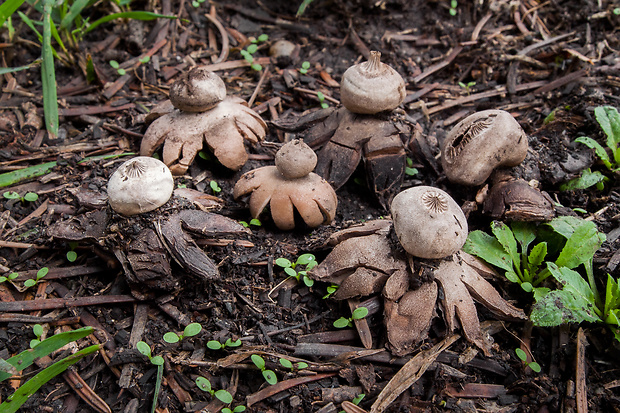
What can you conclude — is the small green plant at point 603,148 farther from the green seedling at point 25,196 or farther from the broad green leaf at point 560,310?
the green seedling at point 25,196

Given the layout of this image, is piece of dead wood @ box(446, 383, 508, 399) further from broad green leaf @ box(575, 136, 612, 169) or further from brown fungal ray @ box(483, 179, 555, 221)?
broad green leaf @ box(575, 136, 612, 169)

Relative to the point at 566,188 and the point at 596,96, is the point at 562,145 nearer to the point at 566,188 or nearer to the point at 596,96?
the point at 566,188

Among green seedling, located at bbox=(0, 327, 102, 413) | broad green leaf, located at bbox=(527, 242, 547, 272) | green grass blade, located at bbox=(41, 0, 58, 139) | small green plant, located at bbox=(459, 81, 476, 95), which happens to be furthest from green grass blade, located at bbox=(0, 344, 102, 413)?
small green plant, located at bbox=(459, 81, 476, 95)

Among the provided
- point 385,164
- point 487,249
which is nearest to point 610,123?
point 487,249

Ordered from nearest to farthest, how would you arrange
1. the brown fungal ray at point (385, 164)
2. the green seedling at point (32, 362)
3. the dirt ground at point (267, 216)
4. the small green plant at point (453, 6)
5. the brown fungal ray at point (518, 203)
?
the green seedling at point (32, 362) → the dirt ground at point (267, 216) → the brown fungal ray at point (518, 203) → the brown fungal ray at point (385, 164) → the small green plant at point (453, 6)

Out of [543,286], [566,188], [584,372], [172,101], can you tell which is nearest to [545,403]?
[584,372]

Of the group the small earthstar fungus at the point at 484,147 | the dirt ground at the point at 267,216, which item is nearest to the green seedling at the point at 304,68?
the dirt ground at the point at 267,216

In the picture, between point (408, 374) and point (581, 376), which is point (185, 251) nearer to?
point (408, 374)
